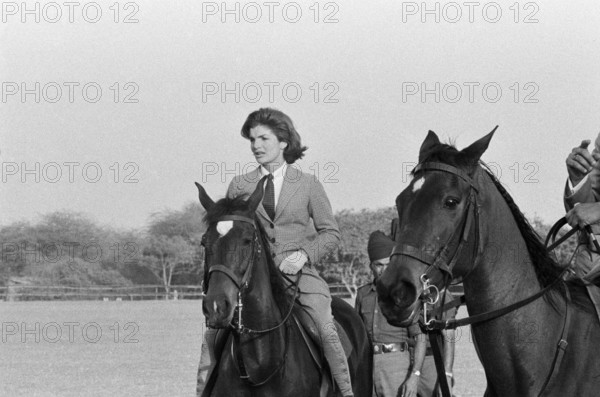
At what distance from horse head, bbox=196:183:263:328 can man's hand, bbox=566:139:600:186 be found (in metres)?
2.43

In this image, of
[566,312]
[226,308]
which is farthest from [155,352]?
[566,312]

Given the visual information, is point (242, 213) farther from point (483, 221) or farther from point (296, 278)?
point (483, 221)

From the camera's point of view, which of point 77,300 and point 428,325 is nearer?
point 428,325

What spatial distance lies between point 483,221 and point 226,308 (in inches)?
88.8

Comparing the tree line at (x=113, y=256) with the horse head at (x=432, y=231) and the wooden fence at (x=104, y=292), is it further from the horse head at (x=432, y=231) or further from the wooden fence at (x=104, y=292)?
the horse head at (x=432, y=231)

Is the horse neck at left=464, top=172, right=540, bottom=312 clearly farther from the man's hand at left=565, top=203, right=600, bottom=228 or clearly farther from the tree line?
the tree line

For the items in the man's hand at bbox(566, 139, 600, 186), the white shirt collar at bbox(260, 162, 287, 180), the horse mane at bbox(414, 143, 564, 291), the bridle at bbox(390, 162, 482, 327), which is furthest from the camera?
the white shirt collar at bbox(260, 162, 287, 180)

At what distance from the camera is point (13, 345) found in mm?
28922

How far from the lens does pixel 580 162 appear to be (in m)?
5.76

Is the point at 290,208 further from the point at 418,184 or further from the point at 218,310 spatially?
the point at 418,184

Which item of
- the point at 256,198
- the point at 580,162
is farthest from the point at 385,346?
the point at 580,162

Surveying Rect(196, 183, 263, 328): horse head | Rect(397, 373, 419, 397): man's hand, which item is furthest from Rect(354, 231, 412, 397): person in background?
Rect(196, 183, 263, 328): horse head

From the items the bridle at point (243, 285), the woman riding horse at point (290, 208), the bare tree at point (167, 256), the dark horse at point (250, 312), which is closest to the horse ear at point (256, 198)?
the dark horse at point (250, 312)

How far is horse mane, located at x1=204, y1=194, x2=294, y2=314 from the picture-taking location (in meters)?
7.00
